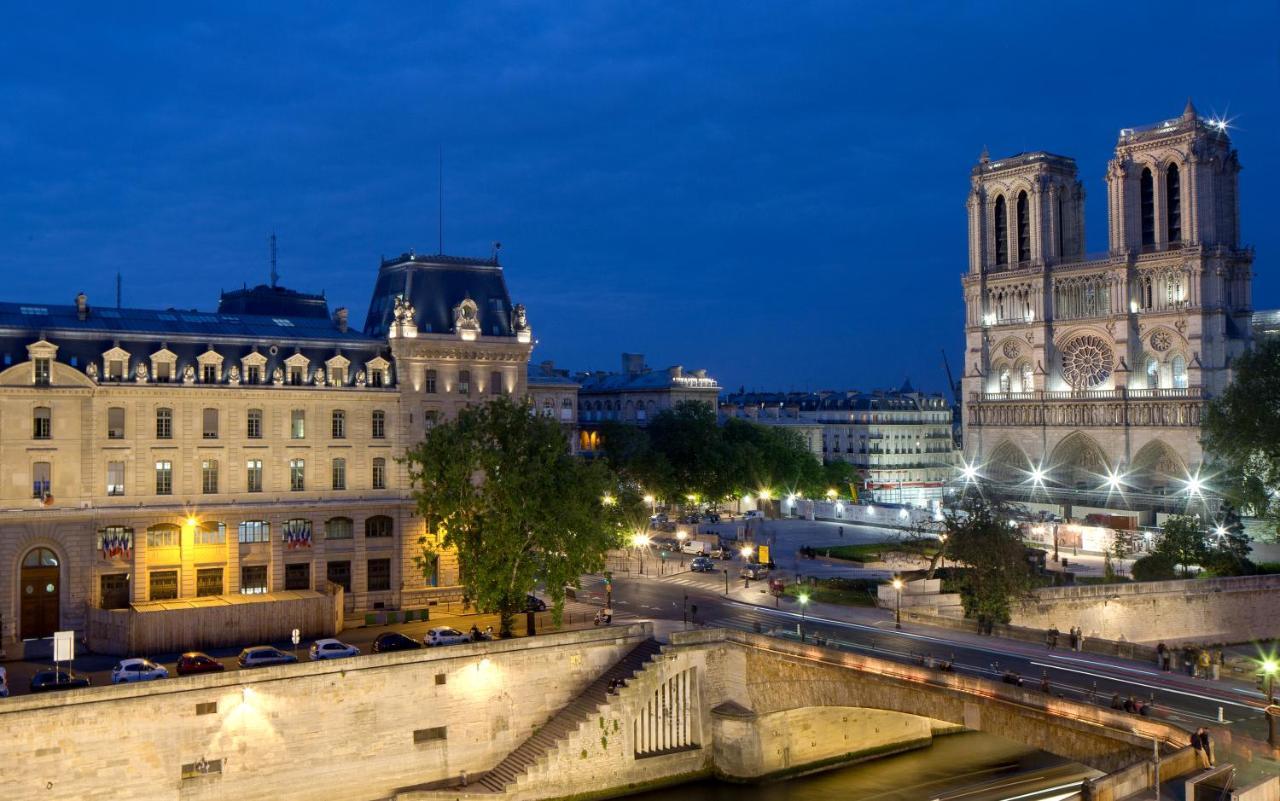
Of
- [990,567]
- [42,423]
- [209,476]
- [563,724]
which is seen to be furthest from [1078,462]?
[42,423]

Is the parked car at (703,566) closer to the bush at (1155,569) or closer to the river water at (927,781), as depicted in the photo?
the river water at (927,781)

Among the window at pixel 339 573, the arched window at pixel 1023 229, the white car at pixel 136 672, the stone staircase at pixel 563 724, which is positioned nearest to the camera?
the white car at pixel 136 672

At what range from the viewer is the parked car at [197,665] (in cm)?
5100

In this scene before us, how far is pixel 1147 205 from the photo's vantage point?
132 m

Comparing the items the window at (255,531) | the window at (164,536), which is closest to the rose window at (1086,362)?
the window at (255,531)

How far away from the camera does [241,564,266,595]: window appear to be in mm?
70125

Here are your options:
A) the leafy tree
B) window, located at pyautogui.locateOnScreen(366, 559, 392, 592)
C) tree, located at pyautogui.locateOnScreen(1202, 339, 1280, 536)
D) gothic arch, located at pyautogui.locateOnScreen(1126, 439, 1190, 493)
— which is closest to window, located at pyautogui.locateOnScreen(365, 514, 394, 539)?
window, located at pyautogui.locateOnScreen(366, 559, 392, 592)

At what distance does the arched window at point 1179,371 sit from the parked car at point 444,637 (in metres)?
94.3

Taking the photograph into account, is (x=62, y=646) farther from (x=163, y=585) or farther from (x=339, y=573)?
(x=339, y=573)

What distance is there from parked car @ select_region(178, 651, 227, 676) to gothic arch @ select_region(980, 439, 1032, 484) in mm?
106882

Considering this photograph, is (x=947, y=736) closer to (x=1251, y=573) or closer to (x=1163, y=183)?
(x=1251, y=573)

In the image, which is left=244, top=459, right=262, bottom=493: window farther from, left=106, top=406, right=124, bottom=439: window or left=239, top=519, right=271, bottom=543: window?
left=106, top=406, right=124, bottom=439: window

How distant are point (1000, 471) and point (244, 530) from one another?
98856 mm

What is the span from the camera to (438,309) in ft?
265
